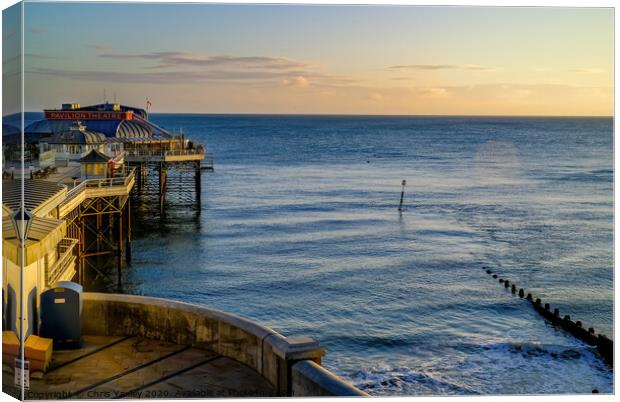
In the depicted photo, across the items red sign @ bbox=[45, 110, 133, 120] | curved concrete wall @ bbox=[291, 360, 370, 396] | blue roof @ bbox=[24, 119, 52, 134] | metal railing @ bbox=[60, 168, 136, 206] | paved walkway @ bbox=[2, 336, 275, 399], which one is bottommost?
paved walkway @ bbox=[2, 336, 275, 399]

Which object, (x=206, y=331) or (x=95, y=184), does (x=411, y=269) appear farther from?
(x=206, y=331)

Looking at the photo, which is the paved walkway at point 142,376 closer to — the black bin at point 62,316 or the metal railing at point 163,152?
the black bin at point 62,316

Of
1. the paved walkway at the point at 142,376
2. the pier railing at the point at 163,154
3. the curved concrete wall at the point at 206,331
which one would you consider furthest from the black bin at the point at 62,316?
the pier railing at the point at 163,154

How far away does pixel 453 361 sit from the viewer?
2620 cm

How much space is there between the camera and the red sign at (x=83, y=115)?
55219 millimetres

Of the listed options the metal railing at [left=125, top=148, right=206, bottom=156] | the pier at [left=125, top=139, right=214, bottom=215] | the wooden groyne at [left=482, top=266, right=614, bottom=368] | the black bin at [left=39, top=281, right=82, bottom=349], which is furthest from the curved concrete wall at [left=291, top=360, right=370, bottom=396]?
the metal railing at [left=125, top=148, right=206, bottom=156]

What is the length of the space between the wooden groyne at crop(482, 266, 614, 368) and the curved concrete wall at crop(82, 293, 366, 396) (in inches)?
661

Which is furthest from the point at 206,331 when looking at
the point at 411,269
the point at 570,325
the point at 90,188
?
the point at 411,269

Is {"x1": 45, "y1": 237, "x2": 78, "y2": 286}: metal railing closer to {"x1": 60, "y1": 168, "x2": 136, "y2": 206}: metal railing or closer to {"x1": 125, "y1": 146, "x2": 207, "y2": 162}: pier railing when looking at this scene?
{"x1": 60, "y1": 168, "x2": 136, "y2": 206}: metal railing

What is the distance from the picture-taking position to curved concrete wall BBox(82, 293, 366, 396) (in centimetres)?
1184

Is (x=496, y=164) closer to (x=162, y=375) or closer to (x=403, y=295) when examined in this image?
(x=403, y=295)

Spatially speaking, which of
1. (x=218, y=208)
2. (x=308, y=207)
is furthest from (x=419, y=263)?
(x=218, y=208)

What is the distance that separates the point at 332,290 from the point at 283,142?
11872 centimetres

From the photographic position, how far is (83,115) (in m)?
55.9
